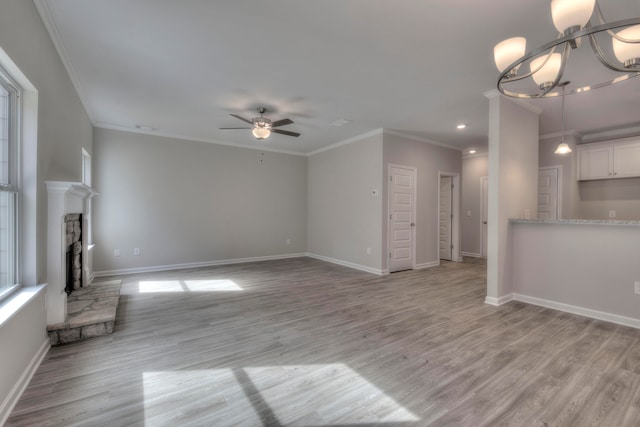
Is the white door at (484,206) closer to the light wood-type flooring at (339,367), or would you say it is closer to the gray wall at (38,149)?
the light wood-type flooring at (339,367)

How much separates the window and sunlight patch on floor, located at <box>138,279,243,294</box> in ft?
7.27

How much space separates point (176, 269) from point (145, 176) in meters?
1.93

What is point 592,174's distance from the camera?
5211 millimetres

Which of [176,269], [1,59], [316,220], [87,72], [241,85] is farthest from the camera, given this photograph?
[316,220]

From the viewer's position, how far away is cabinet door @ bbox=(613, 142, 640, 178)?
477 cm

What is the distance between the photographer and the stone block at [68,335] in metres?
2.51

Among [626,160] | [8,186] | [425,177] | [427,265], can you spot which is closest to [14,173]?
[8,186]

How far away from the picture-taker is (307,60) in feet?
9.43

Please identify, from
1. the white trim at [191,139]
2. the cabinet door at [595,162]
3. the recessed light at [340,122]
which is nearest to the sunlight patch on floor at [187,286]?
the white trim at [191,139]

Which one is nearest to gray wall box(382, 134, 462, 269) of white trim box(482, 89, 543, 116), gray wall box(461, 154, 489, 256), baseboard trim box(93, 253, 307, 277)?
gray wall box(461, 154, 489, 256)

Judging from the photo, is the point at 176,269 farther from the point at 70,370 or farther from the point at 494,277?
the point at 494,277

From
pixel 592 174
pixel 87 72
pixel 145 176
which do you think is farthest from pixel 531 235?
pixel 145 176

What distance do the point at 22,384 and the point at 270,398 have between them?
1675 mm

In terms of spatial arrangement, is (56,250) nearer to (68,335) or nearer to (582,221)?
(68,335)
